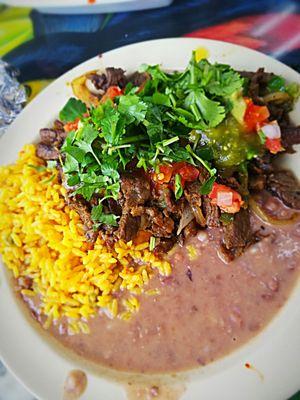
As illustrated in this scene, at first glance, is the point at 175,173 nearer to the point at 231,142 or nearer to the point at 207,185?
the point at 207,185

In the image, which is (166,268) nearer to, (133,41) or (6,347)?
(6,347)

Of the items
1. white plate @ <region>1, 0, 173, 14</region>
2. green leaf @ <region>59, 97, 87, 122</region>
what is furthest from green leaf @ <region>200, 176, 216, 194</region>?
white plate @ <region>1, 0, 173, 14</region>

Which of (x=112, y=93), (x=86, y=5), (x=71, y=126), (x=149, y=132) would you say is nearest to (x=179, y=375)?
(x=149, y=132)

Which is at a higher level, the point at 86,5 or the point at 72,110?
the point at 86,5

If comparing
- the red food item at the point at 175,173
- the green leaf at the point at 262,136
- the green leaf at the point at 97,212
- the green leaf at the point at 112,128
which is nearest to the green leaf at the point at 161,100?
the green leaf at the point at 112,128

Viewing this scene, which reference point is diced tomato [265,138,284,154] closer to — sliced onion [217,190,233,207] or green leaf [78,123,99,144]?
sliced onion [217,190,233,207]

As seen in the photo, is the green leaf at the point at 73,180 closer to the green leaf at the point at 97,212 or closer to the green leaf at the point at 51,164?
the green leaf at the point at 97,212
